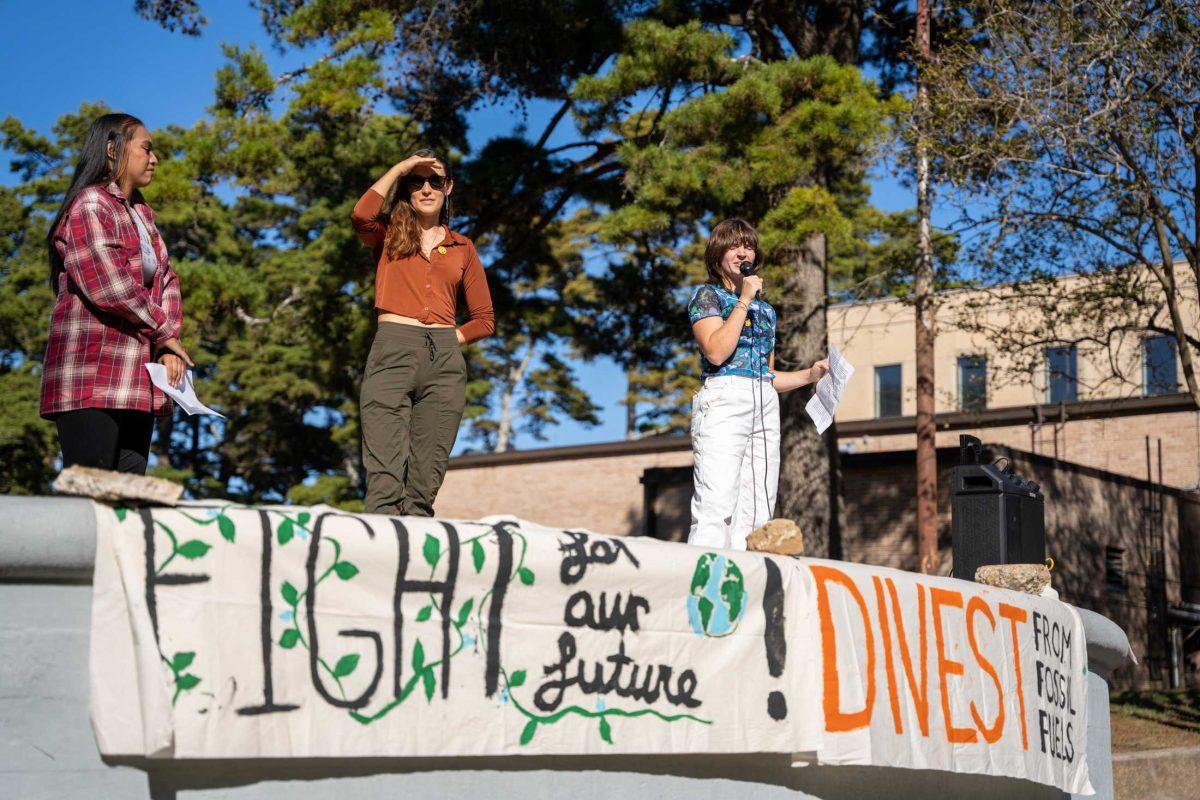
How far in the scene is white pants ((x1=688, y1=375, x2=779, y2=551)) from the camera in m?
5.98

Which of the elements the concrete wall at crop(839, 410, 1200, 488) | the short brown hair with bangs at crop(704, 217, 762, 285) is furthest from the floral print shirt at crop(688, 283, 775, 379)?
the concrete wall at crop(839, 410, 1200, 488)

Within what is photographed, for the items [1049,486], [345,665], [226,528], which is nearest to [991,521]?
[345,665]

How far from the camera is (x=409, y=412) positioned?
5766 mm

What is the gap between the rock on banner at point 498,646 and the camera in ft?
12.3

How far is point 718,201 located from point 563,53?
10.7ft

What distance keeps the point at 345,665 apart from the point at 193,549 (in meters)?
0.55

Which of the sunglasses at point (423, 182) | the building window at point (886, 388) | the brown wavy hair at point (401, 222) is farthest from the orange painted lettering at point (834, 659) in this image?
the building window at point (886, 388)

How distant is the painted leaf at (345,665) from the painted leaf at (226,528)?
469 mm

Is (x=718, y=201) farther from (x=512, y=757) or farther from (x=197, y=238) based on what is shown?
(x=197, y=238)

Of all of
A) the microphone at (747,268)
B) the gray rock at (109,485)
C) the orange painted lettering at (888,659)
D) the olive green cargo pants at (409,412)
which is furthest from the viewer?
the microphone at (747,268)

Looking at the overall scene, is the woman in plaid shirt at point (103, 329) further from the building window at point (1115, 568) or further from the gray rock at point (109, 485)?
the building window at point (1115, 568)

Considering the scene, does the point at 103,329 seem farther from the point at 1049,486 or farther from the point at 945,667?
the point at 1049,486

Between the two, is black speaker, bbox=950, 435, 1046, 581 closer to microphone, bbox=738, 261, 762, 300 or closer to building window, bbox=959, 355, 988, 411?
microphone, bbox=738, 261, 762, 300

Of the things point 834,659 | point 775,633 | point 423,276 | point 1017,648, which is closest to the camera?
point 775,633
